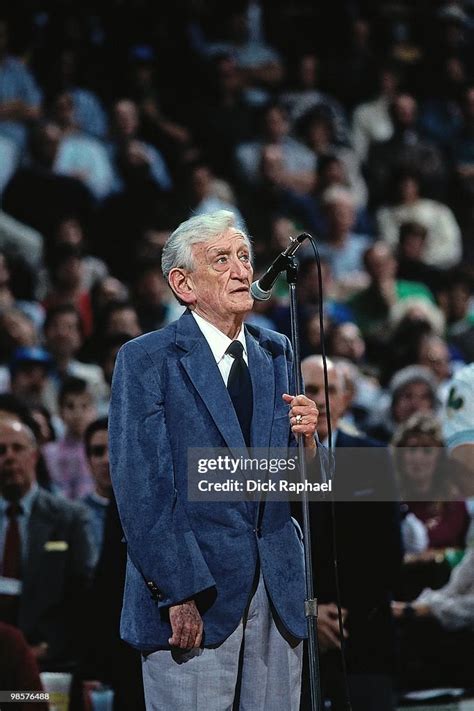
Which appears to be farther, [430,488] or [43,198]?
[43,198]

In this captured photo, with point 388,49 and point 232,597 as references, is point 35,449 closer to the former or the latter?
point 232,597

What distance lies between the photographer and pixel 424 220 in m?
7.88

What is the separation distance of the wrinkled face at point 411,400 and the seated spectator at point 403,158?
3.00 metres

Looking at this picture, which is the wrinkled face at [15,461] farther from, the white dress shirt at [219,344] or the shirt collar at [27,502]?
the white dress shirt at [219,344]

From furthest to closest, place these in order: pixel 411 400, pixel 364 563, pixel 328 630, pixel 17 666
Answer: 1. pixel 411 400
2. pixel 364 563
3. pixel 328 630
4. pixel 17 666

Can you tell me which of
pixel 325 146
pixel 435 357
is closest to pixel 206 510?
pixel 435 357

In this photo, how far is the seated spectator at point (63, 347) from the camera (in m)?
5.49

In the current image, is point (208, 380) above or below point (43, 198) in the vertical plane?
below

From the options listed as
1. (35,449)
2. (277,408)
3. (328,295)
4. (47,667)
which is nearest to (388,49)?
(328,295)

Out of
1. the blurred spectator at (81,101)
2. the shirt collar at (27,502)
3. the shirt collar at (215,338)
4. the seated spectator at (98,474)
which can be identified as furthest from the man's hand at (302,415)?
the blurred spectator at (81,101)

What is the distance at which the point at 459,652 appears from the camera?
12.8 feet

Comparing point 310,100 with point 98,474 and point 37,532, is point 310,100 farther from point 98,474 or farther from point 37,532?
point 37,532

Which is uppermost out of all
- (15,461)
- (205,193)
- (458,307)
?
(205,193)

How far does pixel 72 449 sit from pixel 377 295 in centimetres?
250
